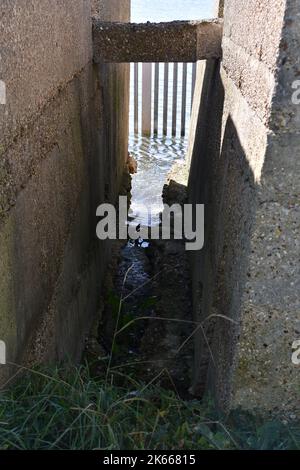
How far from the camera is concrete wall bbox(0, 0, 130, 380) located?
2383mm

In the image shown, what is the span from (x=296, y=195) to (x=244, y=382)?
0.87 metres

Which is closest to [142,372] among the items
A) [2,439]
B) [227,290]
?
[227,290]

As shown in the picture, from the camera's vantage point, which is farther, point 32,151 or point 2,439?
point 32,151

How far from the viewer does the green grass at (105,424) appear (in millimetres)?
1959

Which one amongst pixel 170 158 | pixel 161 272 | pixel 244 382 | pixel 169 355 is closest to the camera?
pixel 244 382

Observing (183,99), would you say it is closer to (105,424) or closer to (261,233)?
(261,233)

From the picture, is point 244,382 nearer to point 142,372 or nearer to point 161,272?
point 142,372

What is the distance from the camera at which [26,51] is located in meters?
2.60

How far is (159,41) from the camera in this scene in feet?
15.9

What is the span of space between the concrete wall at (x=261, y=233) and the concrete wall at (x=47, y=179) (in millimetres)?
976

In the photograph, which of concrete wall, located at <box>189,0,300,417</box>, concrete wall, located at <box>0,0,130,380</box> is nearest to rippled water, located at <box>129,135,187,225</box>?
concrete wall, located at <box>0,0,130,380</box>

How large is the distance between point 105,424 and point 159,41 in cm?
368

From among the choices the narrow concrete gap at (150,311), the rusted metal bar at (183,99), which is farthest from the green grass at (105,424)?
the rusted metal bar at (183,99)
